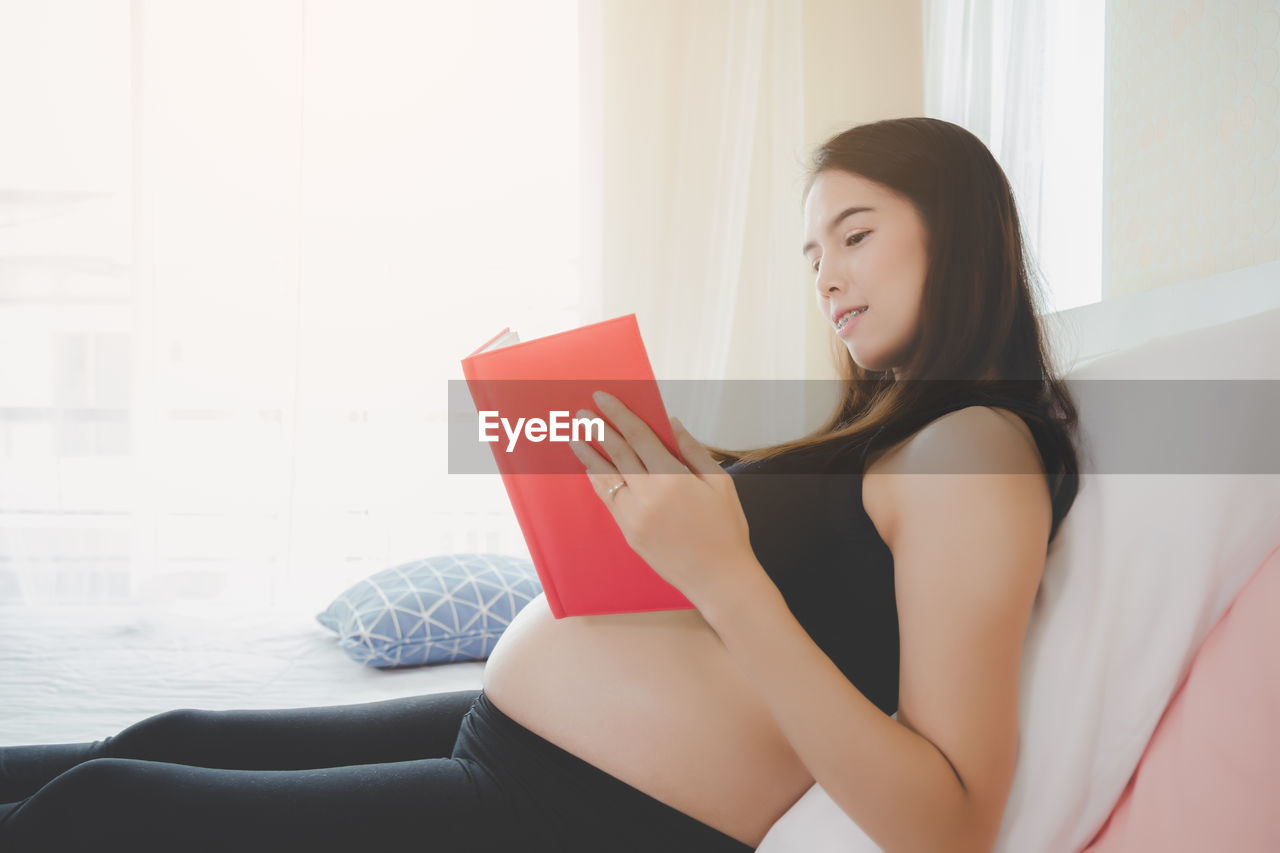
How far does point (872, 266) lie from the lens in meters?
0.84

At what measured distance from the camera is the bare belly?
2.30ft

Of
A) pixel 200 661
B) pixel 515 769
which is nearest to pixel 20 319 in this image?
pixel 200 661

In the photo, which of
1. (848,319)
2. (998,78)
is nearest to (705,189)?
(998,78)

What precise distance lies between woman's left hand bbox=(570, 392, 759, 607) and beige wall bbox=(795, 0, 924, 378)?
1842mm

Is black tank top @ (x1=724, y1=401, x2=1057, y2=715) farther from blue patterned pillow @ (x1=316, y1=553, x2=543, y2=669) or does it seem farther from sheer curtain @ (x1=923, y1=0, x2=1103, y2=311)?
blue patterned pillow @ (x1=316, y1=553, x2=543, y2=669)

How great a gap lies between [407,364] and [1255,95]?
2038mm

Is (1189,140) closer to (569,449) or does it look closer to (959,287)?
(959,287)

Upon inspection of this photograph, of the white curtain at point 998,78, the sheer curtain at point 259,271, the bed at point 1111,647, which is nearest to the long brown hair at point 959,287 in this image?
the bed at point 1111,647

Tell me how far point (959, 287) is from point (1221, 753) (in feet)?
1.50

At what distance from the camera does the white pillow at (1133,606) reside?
0.58m

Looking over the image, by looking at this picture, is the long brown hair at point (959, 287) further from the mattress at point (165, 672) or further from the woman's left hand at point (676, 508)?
the mattress at point (165, 672)

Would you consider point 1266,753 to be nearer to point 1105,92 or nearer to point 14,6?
point 1105,92

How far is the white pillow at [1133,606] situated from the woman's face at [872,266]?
0.25 m

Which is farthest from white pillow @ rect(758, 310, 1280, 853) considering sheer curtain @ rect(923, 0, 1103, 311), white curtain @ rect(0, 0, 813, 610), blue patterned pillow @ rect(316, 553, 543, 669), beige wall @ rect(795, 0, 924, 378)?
beige wall @ rect(795, 0, 924, 378)
